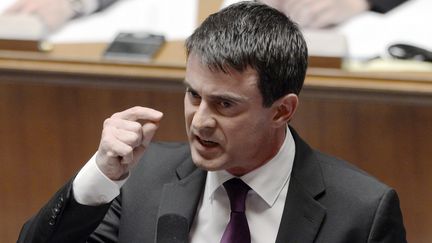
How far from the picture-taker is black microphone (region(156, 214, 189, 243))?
127 centimetres

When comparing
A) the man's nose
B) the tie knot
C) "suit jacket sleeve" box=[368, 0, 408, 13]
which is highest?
the man's nose

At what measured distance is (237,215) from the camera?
4.26ft

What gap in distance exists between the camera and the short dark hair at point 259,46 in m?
1.19

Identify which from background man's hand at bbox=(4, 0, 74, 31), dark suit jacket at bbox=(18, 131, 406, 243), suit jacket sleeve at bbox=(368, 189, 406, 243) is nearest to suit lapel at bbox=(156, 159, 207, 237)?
dark suit jacket at bbox=(18, 131, 406, 243)

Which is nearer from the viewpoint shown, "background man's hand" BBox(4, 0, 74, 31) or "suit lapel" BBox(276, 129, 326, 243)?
"suit lapel" BBox(276, 129, 326, 243)

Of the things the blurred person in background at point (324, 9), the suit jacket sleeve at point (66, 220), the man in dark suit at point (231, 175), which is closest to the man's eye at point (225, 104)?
the man in dark suit at point (231, 175)

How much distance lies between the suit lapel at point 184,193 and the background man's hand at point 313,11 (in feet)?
1.67

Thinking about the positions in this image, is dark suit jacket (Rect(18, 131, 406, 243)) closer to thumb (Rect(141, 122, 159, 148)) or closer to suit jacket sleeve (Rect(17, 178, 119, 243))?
suit jacket sleeve (Rect(17, 178, 119, 243))

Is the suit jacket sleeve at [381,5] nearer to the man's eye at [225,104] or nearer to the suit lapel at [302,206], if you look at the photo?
the suit lapel at [302,206]

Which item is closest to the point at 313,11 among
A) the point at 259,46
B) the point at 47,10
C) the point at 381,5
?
the point at 381,5

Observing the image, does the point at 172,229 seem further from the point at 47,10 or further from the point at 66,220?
the point at 47,10

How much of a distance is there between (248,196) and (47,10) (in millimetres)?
748

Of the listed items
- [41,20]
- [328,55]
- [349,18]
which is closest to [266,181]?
[328,55]

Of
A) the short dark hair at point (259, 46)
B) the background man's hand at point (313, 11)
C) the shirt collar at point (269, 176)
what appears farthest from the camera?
the background man's hand at point (313, 11)
